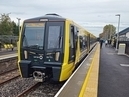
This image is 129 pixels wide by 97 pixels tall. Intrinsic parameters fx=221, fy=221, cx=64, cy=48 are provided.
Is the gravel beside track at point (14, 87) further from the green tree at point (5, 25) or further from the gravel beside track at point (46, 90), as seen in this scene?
the green tree at point (5, 25)

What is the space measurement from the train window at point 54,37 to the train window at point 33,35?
12.9 inches

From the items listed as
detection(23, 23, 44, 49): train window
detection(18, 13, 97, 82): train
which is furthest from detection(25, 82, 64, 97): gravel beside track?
detection(23, 23, 44, 49): train window

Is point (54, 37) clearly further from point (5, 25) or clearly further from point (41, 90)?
point (5, 25)

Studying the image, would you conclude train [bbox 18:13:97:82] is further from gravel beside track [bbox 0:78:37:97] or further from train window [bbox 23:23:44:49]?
gravel beside track [bbox 0:78:37:97]

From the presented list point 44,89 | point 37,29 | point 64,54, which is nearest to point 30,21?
point 37,29

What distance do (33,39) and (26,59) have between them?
2.80ft

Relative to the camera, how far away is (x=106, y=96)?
739 cm

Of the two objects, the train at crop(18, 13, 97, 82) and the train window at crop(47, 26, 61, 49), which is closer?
the train at crop(18, 13, 97, 82)

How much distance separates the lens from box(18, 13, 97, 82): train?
8461 mm

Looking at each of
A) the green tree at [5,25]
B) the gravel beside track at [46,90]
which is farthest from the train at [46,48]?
the green tree at [5,25]

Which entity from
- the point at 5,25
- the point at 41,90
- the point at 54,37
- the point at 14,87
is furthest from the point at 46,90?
the point at 5,25

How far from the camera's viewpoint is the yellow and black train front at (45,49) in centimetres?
845

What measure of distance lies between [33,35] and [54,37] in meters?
0.90

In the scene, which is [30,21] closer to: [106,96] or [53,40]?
[53,40]
